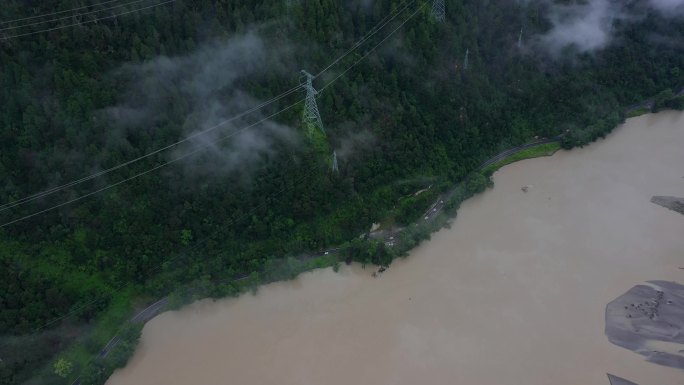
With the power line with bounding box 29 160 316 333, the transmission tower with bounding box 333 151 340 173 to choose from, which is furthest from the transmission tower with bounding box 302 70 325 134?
→ the power line with bounding box 29 160 316 333

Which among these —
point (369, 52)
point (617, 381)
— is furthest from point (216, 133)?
point (617, 381)

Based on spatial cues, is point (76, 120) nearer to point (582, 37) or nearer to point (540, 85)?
point (540, 85)

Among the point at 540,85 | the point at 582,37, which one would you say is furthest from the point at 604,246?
the point at 582,37

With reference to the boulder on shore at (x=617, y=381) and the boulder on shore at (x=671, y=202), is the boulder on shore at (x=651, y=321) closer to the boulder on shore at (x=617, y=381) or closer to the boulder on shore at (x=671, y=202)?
the boulder on shore at (x=617, y=381)

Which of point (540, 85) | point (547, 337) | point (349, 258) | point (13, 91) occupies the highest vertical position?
point (13, 91)

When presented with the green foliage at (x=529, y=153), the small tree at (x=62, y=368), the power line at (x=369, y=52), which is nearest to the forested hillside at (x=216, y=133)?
the power line at (x=369, y=52)

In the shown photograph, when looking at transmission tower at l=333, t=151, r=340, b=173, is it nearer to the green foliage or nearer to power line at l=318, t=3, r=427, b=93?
power line at l=318, t=3, r=427, b=93

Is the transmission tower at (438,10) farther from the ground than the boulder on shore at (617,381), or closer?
farther from the ground
